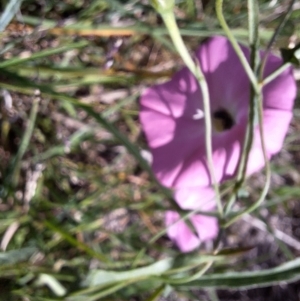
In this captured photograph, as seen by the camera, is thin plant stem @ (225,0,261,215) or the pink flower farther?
the pink flower

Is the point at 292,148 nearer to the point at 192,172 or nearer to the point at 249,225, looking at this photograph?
the point at 249,225

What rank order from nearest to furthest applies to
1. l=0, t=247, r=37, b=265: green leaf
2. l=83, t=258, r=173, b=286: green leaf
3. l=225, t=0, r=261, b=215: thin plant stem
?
l=225, t=0, r=261, b=215: thin plant stem, l=83, t=258, r=173, b=286: green leaf, l=0, t=247, r=37, b=265: green leaf

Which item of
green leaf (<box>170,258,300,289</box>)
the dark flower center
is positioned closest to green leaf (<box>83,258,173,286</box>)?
green leaf (<box>170,258,300,289</box>)

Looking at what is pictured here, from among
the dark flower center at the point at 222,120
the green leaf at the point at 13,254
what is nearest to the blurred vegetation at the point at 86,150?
the green leaf at the point at 13,254

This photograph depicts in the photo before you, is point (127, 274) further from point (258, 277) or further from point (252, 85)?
point (252, 85)

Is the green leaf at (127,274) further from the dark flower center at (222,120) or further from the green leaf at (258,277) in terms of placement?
the dark flower center at (222,120)

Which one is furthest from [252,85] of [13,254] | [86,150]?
[86,150]

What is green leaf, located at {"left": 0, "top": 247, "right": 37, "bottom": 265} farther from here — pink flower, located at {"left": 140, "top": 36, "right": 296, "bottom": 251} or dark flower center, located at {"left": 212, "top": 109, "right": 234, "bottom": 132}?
dark flower center, located at {"left": 212, "top": 109, "right": 234, "bottom": 132}

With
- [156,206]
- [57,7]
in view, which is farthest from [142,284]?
[57,7]
